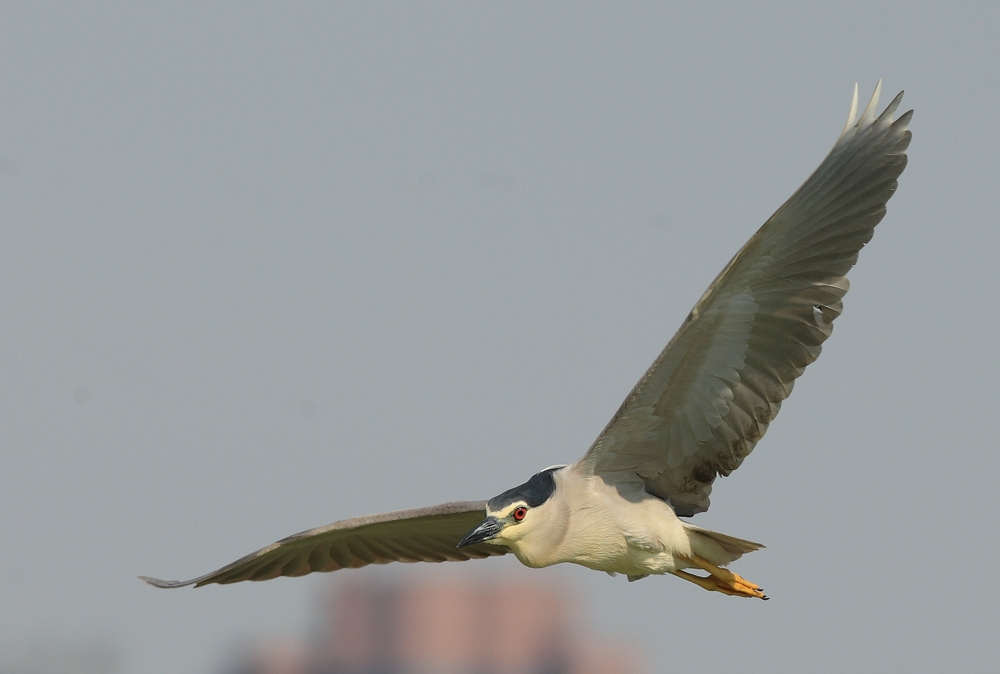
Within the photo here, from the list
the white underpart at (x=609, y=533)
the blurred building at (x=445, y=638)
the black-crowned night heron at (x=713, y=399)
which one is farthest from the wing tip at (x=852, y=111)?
the blurred building at (x=445, y=638)

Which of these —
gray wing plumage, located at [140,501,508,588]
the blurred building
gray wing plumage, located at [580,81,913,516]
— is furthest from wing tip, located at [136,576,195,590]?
the blurred building

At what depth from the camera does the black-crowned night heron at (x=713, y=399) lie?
9477 millimetres

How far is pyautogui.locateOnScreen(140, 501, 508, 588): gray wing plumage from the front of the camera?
453 inches

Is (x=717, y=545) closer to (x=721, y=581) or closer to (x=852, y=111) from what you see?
(x=721, y=581)

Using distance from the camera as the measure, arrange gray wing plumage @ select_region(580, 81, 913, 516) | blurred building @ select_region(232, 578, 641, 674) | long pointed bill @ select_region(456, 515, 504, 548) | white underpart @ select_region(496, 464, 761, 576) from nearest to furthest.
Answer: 1. gray wing plumage @ select_region(580, 81, 913, 516)
2. long pointed bill @ select_region(456, 515, 504, 548)
3. white underpart @ select_region(496, 464, 761, 576)
4. blurred building @ select_region(232, 578, 641, 674)

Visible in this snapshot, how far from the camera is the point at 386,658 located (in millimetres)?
72875

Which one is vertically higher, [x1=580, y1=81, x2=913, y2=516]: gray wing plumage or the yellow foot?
[x1=580, y1=81, x2=913, y2=516]: gray wing plumage

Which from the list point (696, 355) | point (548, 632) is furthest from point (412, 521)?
point (548, 632)

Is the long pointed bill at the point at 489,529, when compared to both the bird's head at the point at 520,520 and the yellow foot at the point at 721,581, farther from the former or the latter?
the yellow foot at the point at 721,581

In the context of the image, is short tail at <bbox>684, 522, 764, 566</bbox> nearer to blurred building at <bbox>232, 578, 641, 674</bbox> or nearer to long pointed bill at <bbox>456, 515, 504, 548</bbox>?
long pointed bill at <bbox>456, 515, 504, 548</bbox>

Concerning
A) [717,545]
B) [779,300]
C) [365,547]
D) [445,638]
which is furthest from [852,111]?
[445,638]

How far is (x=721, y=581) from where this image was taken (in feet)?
34.3

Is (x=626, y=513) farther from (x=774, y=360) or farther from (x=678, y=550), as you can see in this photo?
(x=774, y=360)

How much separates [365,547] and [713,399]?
3706 millimetres
